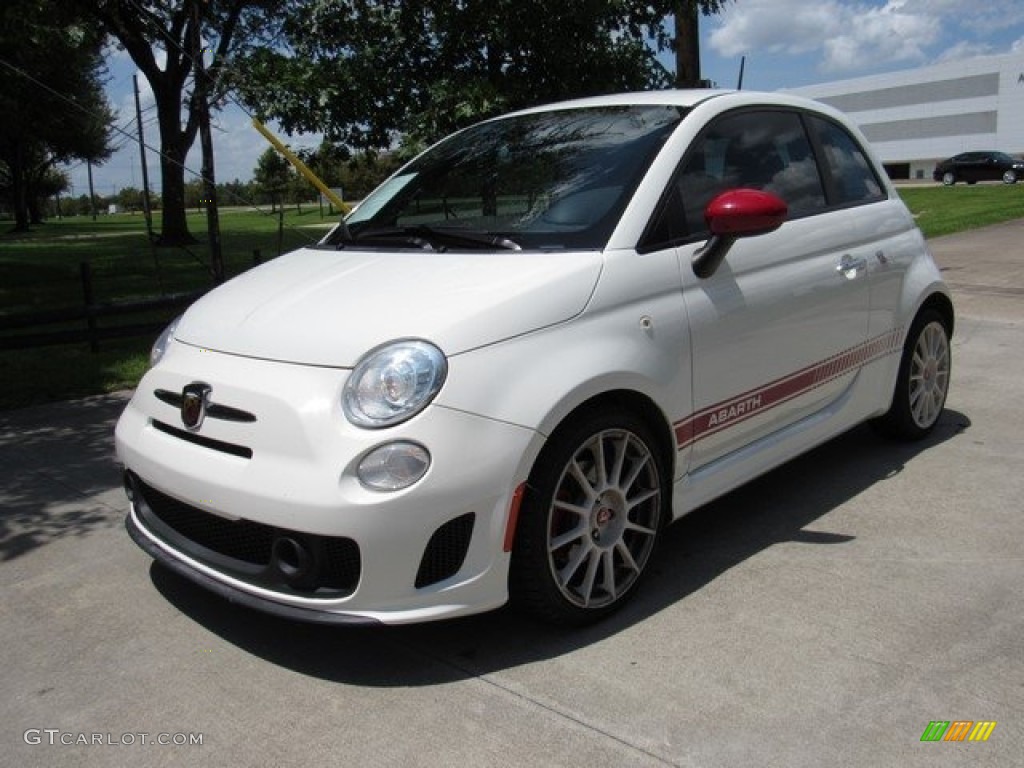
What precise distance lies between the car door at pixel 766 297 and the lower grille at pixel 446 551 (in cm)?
100

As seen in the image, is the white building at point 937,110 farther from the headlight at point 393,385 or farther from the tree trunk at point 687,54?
the headlight at point 393,385

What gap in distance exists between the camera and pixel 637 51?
7.69m

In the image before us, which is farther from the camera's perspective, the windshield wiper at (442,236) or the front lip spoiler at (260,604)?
the windshield wiper at (442,236)

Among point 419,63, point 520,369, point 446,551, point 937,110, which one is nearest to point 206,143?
point 419,63

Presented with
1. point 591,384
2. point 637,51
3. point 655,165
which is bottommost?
point 591,384

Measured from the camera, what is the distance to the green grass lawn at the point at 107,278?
759 cm

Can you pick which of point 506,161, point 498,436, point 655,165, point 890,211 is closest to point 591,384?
point 498,436

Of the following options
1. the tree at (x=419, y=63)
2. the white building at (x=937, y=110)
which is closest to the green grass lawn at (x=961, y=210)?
the tree at (x=419, y=63)

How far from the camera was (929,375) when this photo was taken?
5.05 meters

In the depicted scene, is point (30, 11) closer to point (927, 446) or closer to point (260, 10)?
point (260, 10)

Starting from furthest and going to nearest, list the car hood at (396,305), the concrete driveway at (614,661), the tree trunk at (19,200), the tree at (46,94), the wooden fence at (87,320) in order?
→ the tree trunk at (19,200), the tree at (46,94), the wooden fence at (87,320), the car hood at (396,305), the concrete driveway at (614,661)

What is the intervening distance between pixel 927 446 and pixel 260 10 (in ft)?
63.7

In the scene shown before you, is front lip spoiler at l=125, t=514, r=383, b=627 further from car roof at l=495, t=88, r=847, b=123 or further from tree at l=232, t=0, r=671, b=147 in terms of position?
tree at l=232, t=0, r=671, b=147

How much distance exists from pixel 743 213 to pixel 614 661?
1.58m
